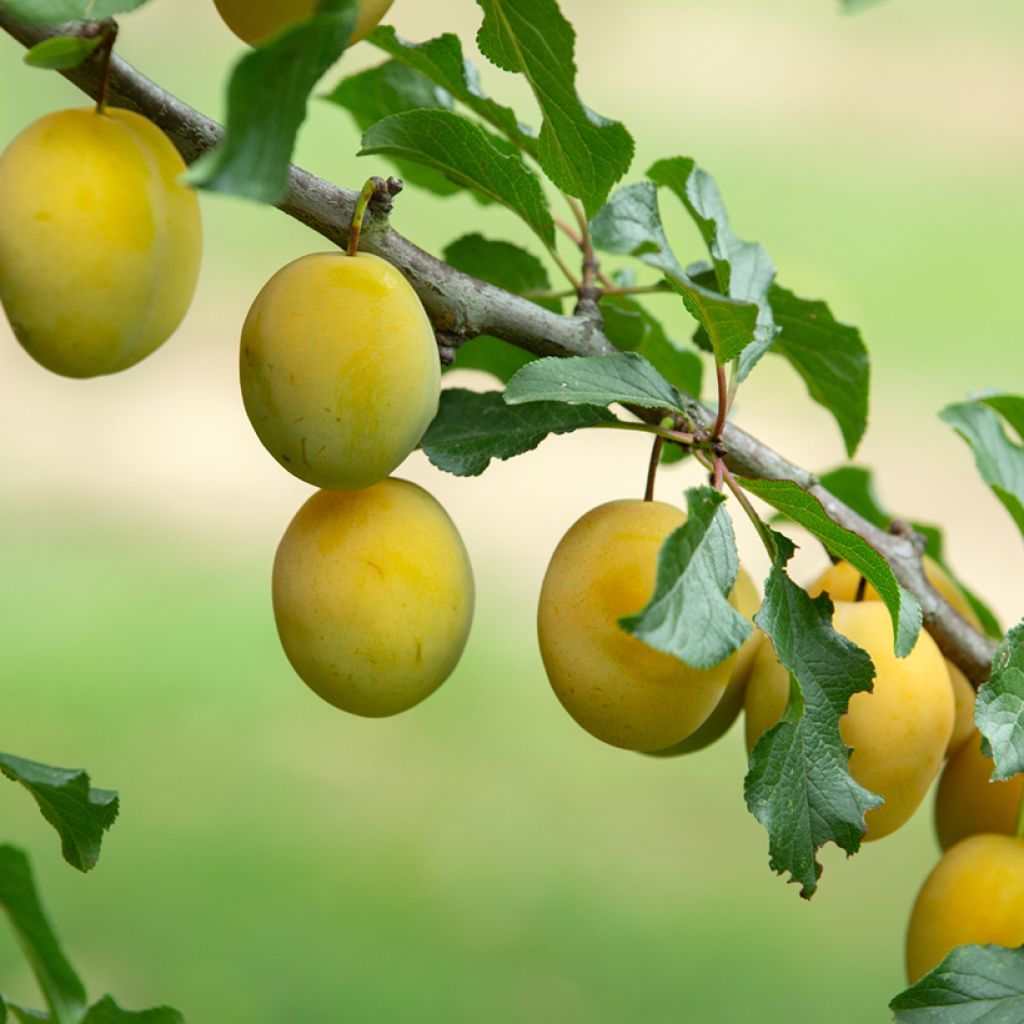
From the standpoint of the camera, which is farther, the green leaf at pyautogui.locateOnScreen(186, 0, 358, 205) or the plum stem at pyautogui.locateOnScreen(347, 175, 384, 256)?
the plum stem at pyautogui.locateOnScreen(347, 175, 384, 256)

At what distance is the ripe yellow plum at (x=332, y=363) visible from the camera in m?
0.54

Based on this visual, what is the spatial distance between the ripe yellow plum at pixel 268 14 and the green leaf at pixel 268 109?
10 cm

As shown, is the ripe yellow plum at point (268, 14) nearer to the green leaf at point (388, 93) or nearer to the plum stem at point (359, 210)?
the plum stem at point (359, 210)

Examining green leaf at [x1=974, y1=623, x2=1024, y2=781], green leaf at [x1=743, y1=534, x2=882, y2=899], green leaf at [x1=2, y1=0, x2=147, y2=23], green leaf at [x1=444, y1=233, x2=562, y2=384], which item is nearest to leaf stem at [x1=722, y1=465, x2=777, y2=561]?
green leaf at [x1=743, y1=534, x2=882, y2=899]

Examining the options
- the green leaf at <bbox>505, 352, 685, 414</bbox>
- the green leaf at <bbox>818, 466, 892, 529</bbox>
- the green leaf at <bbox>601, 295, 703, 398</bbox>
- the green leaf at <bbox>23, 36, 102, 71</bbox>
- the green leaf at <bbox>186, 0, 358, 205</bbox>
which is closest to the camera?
the green leaf at <bbox>186, 0, 358, 205</bbox>

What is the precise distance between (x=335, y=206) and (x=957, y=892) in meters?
0.47

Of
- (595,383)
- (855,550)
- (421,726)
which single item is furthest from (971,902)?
(421,726)

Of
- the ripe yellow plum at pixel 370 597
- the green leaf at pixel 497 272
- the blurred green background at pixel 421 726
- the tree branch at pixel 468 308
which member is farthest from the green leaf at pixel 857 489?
the blurred green background at pixel 421 726

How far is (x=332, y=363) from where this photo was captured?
1.78 feet

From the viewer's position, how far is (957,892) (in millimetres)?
704

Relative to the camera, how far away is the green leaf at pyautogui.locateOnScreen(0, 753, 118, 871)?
52 centimetres

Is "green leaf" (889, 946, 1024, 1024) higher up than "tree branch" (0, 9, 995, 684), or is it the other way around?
"tree branch" (0, 9, 995, 684)

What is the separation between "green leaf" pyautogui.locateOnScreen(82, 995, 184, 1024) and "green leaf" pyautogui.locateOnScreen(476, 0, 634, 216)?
0.41 meters

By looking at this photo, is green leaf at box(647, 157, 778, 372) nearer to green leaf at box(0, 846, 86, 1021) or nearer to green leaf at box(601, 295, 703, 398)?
green leaf at box(601, 295, 703, 398)
